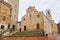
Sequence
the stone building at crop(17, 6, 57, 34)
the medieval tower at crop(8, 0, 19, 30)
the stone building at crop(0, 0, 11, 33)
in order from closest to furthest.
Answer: the stone building at crop(17, 6, 57, 34)
the stone building at crop(0, 0, 11, 33)
the medieval tower at crop(8, 0, 19, 30)

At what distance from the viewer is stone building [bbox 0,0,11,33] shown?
34281 millimetres

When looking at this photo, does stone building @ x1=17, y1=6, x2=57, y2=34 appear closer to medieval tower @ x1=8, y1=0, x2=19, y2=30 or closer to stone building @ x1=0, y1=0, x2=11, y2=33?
medieval tower @ x1=8, y1=0, x2=19, y2=30

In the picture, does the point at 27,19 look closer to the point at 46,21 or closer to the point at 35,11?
the point at 35,11

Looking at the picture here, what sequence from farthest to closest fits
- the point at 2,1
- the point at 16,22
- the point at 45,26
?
the point at 16,22
the point at 2,1
the point at 45,26

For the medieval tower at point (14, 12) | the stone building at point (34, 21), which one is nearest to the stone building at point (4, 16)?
the medieval tower at point (14, 12)

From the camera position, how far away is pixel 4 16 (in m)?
35.2

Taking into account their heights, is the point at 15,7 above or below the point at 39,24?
above

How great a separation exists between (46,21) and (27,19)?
5.71 m

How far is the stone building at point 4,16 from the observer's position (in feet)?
112

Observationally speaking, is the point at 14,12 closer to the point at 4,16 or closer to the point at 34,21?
the point at 4,16

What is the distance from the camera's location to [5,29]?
3469 centimetres

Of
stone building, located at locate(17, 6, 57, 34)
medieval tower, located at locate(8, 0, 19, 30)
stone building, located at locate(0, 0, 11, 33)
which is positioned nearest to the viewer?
stone building, located at locate(17, 6, 57, 34)

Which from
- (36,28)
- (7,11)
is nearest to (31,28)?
(36,28)

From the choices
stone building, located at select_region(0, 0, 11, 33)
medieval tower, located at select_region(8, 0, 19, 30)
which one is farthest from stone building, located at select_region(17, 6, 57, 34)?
stone building, located at select_region(0, 0, 11, 33)
